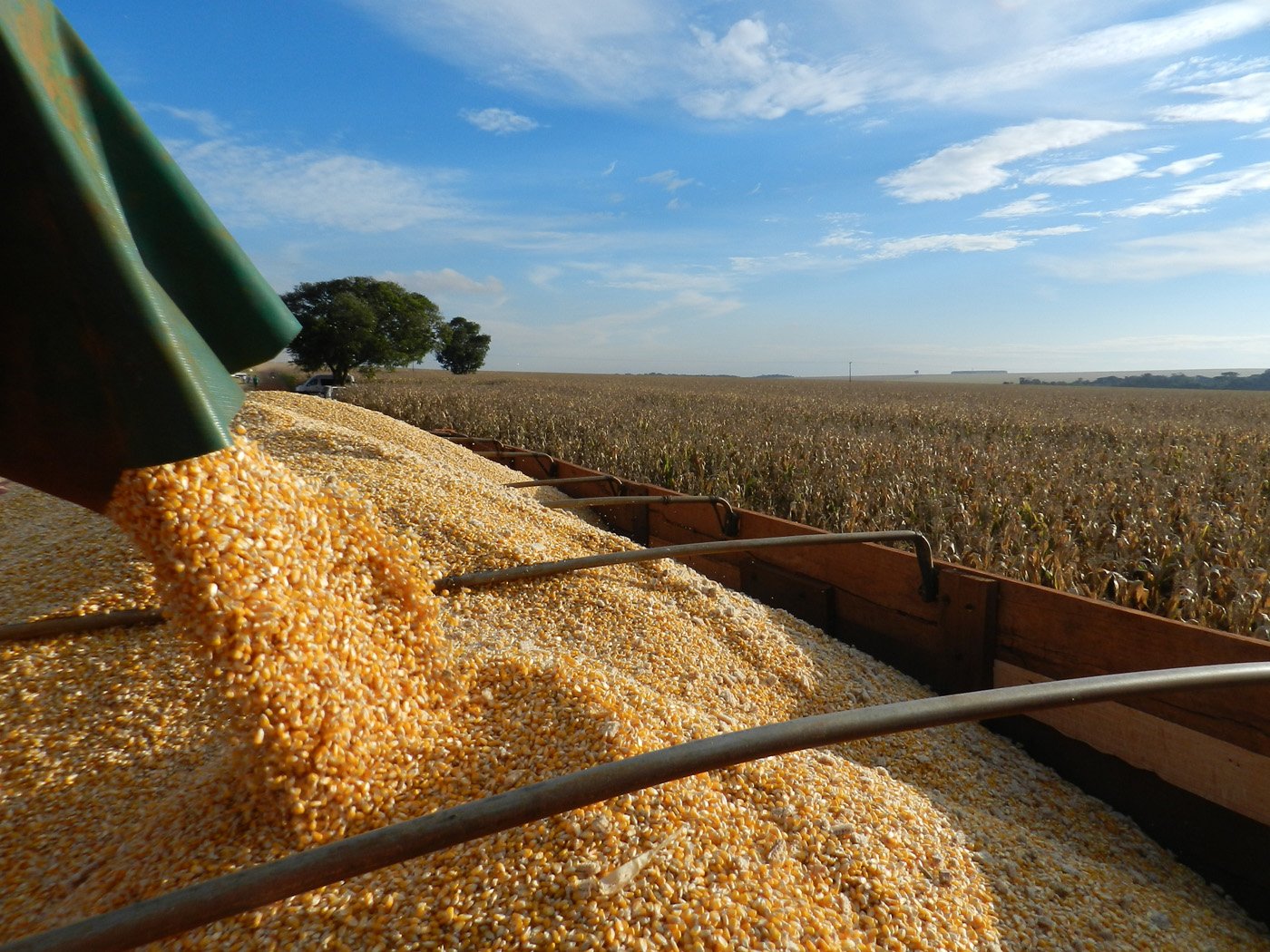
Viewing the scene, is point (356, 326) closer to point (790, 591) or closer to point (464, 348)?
point (464, 348)

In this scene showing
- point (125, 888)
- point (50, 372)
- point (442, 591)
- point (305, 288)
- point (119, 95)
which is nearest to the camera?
point (50, 372)

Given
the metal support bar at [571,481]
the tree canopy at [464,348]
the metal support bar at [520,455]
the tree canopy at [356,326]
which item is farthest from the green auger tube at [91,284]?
the tree canopy at [464,348]

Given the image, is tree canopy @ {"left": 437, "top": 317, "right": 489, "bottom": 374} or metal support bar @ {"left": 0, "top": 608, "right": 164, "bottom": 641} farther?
tree canopy @ {"left": 437, "top": 317, "right": 489, "bottom": 374}

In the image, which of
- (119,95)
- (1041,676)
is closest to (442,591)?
(119,95)

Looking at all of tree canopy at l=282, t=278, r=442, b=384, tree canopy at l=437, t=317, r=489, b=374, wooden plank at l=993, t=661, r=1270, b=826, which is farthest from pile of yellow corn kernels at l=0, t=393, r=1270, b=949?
tree canopy at l=437, t=317, r=489, b=374

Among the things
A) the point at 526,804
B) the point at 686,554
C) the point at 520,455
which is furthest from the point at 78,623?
the point at 520,455

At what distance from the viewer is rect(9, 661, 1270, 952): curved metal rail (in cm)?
71

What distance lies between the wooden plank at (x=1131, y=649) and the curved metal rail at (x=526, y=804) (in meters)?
0.58

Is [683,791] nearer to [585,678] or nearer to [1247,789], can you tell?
[585,678]

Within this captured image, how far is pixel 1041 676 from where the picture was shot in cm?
212

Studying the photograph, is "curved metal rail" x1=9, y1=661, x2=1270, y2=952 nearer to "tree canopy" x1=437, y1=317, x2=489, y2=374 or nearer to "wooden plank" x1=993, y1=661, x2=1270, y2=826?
"wooden plank" x1=993, y1=661, x2=1270, y2=826

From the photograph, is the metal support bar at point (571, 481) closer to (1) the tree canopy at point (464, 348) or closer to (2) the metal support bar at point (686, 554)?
(2) the metal support bar at point (686, 554)

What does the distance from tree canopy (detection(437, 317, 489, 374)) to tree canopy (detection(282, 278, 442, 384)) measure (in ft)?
47.3

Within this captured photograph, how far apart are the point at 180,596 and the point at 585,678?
0.95 meters
